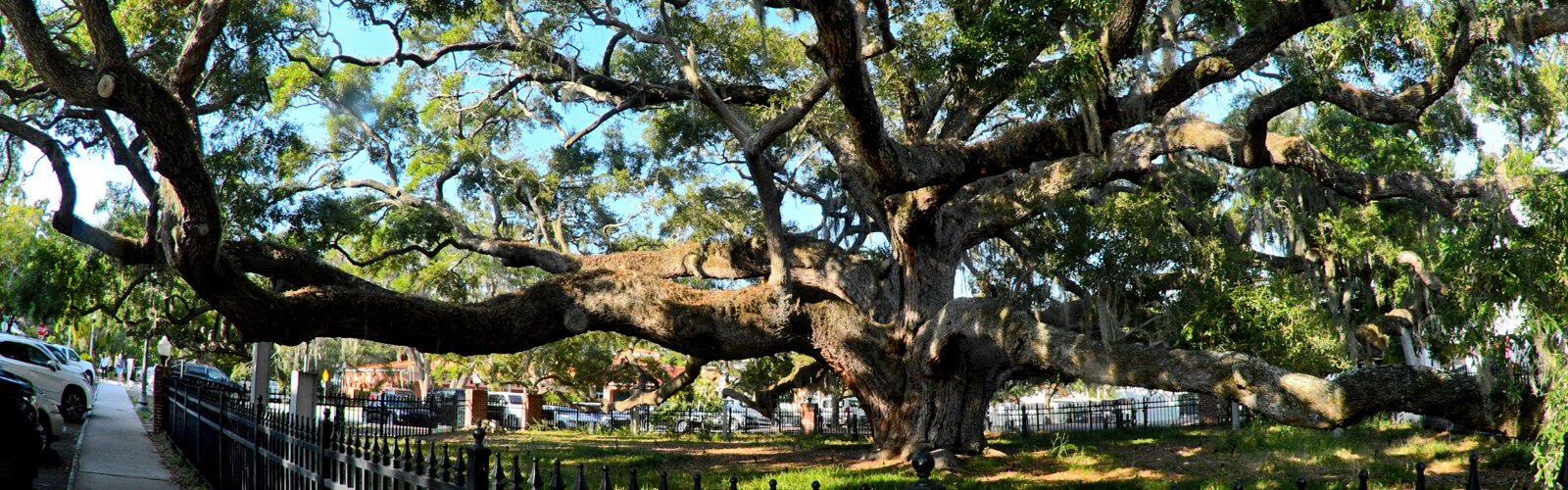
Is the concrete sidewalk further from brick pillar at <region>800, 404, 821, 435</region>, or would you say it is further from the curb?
brick pillar at <region>800, 404, 821, 435</region>

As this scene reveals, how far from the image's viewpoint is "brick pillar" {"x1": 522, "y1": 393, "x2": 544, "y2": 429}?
87.8 feet

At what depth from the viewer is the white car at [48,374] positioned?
55.5 ft

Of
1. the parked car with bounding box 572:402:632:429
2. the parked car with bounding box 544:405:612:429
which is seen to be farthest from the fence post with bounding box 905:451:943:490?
the parked car with bounding box 572:402:632:429

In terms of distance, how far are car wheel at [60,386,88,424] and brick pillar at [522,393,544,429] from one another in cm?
1032

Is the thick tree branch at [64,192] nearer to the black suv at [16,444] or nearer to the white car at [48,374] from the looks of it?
the black suv at [16,444]

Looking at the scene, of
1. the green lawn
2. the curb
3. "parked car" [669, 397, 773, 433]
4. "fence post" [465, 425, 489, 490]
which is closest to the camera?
"fence post" [465, 425, 489, 490]

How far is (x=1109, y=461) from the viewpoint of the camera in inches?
615

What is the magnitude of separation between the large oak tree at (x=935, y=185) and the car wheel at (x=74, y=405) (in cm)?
413

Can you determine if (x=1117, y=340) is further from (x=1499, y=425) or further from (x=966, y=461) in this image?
(x=1499, y=425)

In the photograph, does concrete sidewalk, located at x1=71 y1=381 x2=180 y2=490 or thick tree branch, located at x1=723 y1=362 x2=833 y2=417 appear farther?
thick tree branch, located at x1=723 y1=362 x2=833 y2=417

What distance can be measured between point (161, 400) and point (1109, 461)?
15.4 metres

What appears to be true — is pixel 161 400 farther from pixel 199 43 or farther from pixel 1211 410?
pixel 1211 410

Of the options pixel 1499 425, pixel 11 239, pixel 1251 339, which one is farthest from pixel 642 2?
pixel 11 239

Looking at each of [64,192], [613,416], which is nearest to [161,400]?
[64,192]
